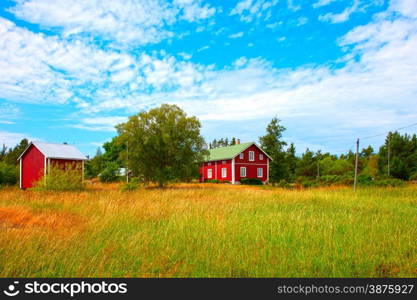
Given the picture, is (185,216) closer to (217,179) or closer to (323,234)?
(323,234)

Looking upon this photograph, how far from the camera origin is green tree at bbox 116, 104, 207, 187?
2958 cm

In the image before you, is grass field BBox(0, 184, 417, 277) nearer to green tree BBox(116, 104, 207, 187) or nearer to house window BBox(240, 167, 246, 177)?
green tree BBox(116, 104, 207, 187)

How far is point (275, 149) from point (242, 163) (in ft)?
21.0

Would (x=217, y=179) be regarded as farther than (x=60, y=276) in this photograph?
Yes

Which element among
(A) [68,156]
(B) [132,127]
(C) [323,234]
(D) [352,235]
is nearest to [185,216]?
(C) [323,234]

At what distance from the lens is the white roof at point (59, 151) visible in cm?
3027

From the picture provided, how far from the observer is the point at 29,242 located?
6.42m

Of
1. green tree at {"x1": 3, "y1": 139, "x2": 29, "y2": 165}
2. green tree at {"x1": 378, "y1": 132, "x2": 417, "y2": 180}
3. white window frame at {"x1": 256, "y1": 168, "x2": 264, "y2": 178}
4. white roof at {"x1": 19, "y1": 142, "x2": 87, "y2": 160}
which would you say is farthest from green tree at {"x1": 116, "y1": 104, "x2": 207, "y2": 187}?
green tree at {"x1": 3, "y1": 139, "x2": 29, "y2": 165}

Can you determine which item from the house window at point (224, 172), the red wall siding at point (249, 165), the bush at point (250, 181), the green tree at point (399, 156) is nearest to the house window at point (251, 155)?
the red wall siding at point (249, 165)

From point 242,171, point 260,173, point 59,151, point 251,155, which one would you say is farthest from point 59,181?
point 260,173

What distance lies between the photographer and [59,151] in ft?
104

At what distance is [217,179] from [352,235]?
40.5 m

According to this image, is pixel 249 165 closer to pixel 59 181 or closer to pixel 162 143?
pixel 162 143

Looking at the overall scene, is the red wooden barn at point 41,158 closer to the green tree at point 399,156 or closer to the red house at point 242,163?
the red house at point 242,163
